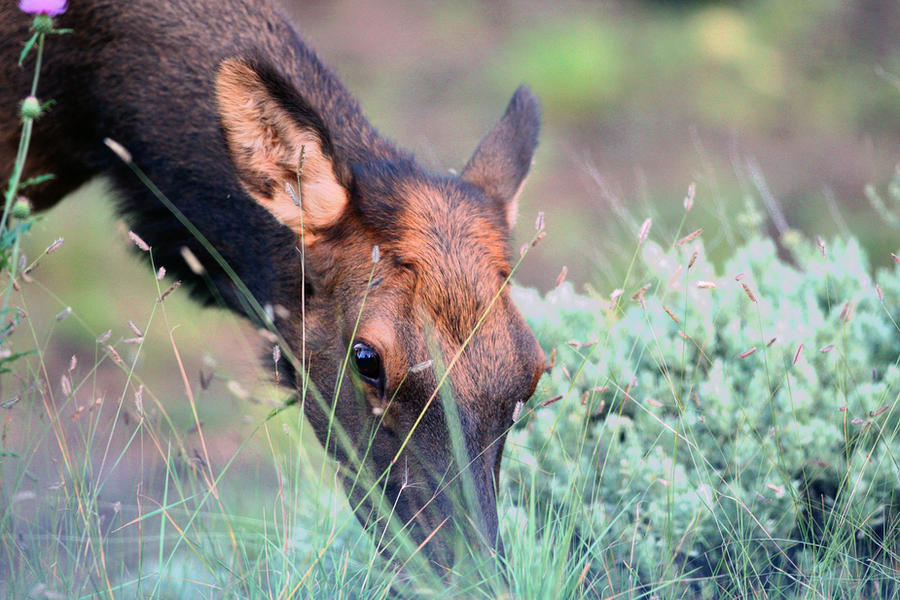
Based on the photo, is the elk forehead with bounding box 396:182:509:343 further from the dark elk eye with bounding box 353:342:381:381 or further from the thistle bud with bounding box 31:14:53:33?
the thistle bud with bounding box 31:14:53:33

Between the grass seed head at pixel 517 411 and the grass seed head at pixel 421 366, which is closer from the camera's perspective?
the grass seed head at pixel 421 366

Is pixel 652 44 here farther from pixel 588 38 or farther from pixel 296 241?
pixel 296 241

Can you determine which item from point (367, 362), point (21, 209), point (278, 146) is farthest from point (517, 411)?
point (21, 209)

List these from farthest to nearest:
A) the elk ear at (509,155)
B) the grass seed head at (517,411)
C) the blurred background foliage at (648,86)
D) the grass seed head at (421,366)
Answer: the blurred background foliage at (648,86)
the elk ear at (509,155)
the grass seed head at (517,411)
the grass seed head at (421,366)

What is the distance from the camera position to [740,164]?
10008mm

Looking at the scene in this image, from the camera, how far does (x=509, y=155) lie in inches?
172

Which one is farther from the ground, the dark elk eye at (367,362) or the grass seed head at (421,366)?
the grass seed head at (421,366)

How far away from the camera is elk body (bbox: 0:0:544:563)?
335 cm

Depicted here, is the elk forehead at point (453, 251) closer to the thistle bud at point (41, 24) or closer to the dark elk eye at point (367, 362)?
the dark elk eye at point (367, 362)

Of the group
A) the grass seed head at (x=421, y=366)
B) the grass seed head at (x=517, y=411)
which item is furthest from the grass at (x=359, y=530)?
the grass seed head at (x=421, y=366)

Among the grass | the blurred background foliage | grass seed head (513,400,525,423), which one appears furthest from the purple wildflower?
the blurred background foliage

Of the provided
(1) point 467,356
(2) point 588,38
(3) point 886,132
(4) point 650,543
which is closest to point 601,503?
(4) point 650,543

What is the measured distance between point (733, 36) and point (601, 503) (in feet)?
28.8

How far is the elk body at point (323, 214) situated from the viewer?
3354 mm
